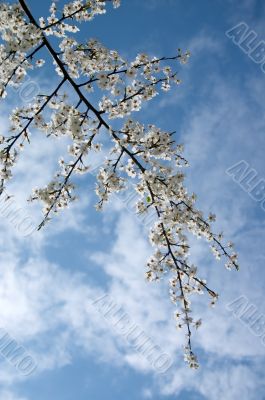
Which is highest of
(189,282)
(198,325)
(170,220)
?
(170,220)

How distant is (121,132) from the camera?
7117 mm

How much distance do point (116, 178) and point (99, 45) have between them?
2.59 meters

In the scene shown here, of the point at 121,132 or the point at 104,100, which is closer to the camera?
the point at 121,132

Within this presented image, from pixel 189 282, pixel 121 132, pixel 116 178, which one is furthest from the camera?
pixel 189 282

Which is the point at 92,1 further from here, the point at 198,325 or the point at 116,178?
the point at 198,325

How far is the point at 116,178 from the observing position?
7629 millimetres

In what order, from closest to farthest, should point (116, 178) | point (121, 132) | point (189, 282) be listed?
1. point (121, 132)
2. point (116, 178)
3. point (189, 282)

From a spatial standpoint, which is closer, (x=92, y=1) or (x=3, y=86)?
(x=3, y=86)

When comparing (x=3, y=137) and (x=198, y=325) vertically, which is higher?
(x=3, y=137)

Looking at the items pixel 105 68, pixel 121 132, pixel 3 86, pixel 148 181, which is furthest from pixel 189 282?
pixel 3 86

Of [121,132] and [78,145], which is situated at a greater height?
[78,145]

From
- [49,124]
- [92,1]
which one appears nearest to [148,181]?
[49,124]

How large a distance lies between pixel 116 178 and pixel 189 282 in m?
2.62

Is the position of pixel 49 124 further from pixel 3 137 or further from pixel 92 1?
pixel 92 1
